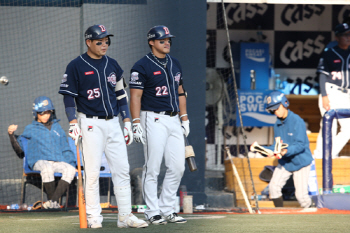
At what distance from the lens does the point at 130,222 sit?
418 cm

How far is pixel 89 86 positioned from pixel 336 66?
4702 mm

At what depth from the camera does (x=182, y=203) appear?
6.59 meters

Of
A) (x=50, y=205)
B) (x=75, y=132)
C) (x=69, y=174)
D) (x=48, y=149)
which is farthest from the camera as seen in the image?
(x=48, y=149)

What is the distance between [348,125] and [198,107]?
212 cm

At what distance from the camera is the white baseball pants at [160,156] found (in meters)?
4.59

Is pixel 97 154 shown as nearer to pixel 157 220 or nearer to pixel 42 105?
pixel 157 220

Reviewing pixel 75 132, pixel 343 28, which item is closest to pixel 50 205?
pixel 75 132

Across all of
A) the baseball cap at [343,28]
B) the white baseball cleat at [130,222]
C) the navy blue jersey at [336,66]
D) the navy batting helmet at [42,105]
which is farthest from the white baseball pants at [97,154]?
the baseball cap at [343,28]

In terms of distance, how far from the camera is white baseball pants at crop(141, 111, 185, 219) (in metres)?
4.59

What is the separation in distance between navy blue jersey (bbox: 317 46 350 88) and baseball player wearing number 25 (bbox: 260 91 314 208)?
126 centimetres

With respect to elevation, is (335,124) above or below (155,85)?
below

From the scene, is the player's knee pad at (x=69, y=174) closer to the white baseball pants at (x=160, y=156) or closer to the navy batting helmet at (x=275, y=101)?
the white baseball pants at (x=160, y=156)

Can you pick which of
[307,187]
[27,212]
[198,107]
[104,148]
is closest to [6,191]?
[27,212]

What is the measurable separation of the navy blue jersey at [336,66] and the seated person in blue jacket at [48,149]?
385 cm
